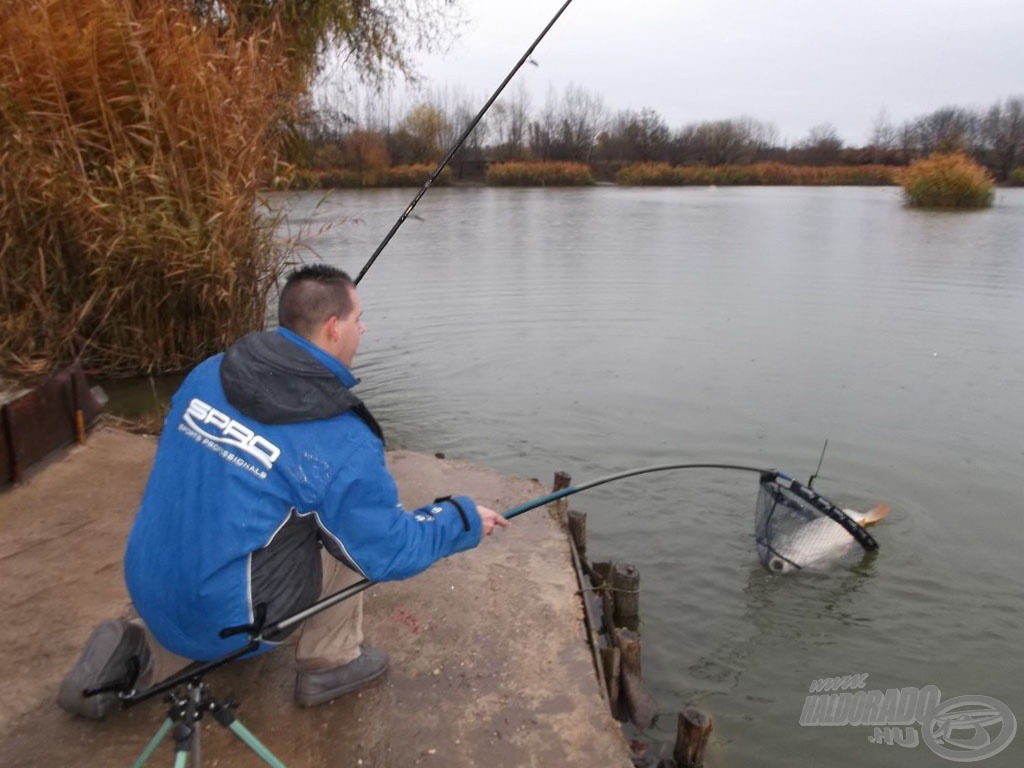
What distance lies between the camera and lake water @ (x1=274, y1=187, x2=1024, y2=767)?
438cm

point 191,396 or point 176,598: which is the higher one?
point 191,396

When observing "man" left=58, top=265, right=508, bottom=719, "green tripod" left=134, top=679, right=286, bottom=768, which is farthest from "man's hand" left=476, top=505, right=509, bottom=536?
"green tripod" left=134, top=679, right=286, bottom=768

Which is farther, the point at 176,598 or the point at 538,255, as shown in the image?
the point at 538,255

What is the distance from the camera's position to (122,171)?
6348 mm

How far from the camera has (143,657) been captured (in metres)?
2.60

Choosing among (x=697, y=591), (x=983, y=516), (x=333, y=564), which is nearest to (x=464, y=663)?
(x=333, y=564)

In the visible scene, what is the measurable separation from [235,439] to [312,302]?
1.58ft

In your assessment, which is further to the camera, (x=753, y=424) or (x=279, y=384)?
(x=753, y=424)

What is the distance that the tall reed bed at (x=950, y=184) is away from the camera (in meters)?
28.3

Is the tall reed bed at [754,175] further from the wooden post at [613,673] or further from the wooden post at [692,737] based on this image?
the wooden post at [692,737]

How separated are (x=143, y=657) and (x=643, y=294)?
37.6 ft

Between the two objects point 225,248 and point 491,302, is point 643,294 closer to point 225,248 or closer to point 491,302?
point 491,302

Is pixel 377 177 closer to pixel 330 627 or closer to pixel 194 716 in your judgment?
pixel 330 627

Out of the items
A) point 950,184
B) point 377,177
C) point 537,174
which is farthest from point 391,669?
point 537,174
